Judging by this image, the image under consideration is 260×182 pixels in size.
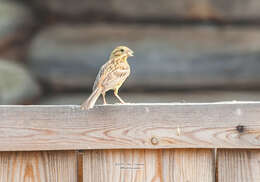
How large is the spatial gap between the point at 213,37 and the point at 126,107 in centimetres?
372

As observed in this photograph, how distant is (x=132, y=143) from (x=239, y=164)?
38cm

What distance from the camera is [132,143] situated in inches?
89.0

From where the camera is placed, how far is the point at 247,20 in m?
5.90

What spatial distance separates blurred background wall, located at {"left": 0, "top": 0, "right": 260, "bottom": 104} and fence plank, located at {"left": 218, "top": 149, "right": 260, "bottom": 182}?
11.4 ft

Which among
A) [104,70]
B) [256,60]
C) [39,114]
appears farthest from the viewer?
[256,60]

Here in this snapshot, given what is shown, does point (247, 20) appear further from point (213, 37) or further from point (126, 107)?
point (126, 107)

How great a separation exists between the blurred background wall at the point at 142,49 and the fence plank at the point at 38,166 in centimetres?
343

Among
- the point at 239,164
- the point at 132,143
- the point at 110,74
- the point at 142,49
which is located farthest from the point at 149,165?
the point at 142,49

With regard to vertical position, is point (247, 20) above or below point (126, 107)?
above

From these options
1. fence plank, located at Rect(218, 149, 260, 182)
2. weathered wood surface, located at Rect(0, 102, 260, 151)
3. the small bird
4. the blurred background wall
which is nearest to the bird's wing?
the small bird

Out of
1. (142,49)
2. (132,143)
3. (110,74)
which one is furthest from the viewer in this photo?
(142,49)

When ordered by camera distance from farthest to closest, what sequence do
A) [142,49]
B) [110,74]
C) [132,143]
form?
[142,49]
[110,74]
[132,143]

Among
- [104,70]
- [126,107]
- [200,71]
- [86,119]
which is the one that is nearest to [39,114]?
[86,119]

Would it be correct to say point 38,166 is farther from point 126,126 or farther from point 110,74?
point 110,74
